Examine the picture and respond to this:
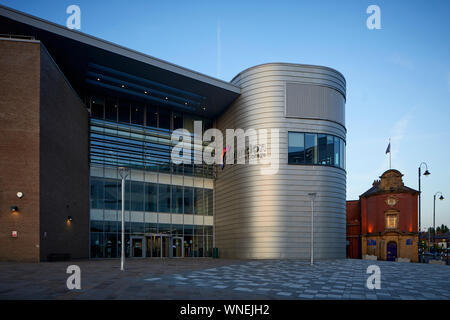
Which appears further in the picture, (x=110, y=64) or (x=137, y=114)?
(x=137, y=114)

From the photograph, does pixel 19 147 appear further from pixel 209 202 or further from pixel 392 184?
pixel 392 184

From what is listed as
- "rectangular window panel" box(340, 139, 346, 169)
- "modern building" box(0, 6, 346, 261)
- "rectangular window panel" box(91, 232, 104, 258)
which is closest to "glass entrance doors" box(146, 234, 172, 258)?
"modern building" box(0, 6, 346, 261)

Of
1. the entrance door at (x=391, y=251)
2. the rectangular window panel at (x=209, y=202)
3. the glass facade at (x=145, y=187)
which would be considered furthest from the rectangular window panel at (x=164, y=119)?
the entrance door at (x=391, y=251)

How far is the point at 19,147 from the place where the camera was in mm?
22219

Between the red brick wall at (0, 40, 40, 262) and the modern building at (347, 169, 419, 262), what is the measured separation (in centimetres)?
4248

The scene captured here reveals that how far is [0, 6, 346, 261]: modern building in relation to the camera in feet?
74.0

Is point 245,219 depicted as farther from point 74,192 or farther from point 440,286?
point 440,286

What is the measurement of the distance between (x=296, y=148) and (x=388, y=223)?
1018 inches

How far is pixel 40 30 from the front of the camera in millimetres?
25062

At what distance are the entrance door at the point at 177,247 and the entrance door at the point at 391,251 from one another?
27944 mm

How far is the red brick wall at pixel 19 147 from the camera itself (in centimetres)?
2170

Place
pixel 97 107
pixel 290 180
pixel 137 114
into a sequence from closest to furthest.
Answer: pixel 290 180 < pixel 97 107 < pixel 137 114

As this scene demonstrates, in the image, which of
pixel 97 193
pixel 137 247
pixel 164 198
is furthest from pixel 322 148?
pixel 97 193
